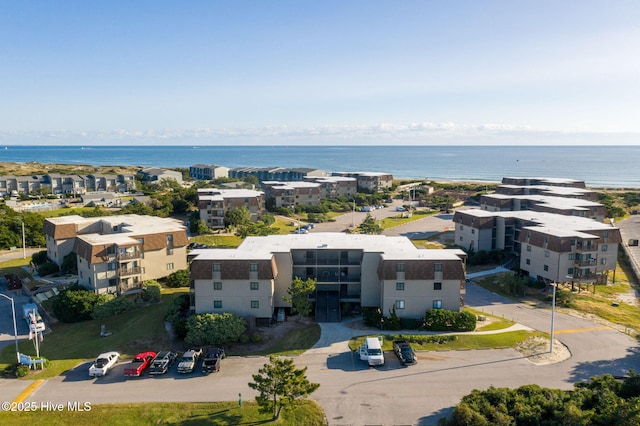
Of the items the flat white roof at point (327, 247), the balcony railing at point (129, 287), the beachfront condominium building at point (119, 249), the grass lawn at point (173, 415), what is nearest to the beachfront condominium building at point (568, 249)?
the flat white roof at point (327, 247)

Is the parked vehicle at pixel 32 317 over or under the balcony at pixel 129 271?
under

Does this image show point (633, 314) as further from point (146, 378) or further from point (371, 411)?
point (146, 378)

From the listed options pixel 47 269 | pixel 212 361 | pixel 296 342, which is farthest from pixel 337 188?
pixel 212 361

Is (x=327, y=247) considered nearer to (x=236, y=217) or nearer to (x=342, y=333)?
(x=342, y=333)

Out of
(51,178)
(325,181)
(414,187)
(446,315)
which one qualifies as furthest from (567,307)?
(51,178)

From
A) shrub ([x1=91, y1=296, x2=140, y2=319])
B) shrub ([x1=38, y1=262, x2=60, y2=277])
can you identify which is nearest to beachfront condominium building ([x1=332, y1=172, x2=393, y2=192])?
shrub ([x1=38, y1=262, x2=60, y2=277])

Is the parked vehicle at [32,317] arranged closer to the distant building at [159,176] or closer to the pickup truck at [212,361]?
the pickup truck at [212,361]
